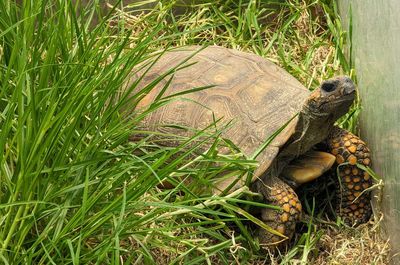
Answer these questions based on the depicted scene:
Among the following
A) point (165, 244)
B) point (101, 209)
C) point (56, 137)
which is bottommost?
point (165, 244)

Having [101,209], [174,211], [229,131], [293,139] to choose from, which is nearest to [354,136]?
[293,139]

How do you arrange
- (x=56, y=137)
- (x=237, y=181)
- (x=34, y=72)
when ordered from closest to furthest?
(x=56, y=137) → (x=34, y=72) → (x=237, y=181)

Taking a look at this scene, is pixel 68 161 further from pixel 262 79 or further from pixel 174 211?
pixel 262 79

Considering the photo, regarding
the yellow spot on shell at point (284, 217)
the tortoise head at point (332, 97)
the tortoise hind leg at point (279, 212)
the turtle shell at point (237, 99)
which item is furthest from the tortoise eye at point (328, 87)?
the yellow spot on shell at point (284, 217)

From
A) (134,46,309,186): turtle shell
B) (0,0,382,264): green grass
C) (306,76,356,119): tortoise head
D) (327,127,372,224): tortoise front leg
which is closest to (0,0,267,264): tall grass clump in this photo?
(0,0,382,264): green grass

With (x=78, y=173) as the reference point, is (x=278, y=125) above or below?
below

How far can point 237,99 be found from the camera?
4312mm

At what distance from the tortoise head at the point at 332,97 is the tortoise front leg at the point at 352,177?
18 centimetres

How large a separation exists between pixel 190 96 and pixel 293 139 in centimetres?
50

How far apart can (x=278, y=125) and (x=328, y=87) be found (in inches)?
10.6

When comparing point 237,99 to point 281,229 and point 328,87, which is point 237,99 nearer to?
point 328,87

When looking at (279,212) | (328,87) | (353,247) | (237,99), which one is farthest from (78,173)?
(353,247)

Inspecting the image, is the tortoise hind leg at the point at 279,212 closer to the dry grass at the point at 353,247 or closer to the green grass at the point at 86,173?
the green grass at the point at 86,173

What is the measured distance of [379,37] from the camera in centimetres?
408
